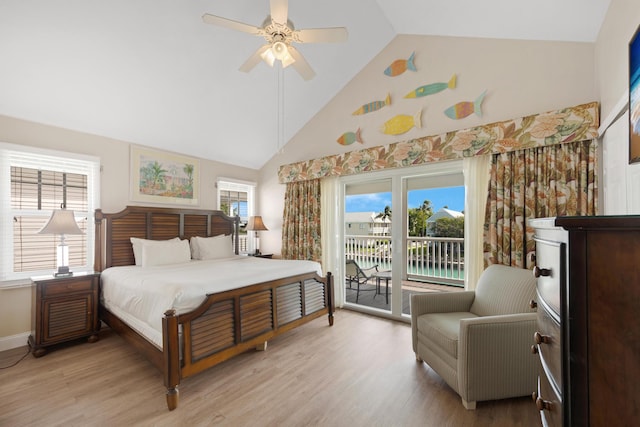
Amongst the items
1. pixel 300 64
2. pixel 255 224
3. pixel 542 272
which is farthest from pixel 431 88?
pixel 255 224

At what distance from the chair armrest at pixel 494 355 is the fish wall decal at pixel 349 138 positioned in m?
2.69

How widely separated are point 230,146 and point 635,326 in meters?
4.60

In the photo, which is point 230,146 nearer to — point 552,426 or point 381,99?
point 381,99

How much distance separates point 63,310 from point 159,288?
1487 mm

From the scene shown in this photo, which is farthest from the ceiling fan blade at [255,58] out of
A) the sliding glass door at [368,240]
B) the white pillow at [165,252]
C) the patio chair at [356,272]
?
the patio chair at [356,272]

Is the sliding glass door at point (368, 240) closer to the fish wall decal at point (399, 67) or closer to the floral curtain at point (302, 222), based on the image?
the floral curtain at point (302, 222)

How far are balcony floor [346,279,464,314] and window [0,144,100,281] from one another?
3603mm

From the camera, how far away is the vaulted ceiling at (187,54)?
2.29m

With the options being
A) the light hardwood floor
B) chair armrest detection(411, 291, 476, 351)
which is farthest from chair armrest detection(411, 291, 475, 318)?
the light hardwood floor

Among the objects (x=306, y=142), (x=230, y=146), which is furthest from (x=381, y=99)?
(x=230, y=146)

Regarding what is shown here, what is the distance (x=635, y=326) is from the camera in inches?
27.9

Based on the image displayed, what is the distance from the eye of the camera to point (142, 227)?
371 centimetres

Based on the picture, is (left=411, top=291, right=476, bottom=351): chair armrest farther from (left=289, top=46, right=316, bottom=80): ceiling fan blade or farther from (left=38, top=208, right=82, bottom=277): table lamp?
(left=38, top=208, right=82, bottom=277): table lamp

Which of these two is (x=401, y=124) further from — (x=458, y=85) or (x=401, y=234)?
(x=401, y=234)
